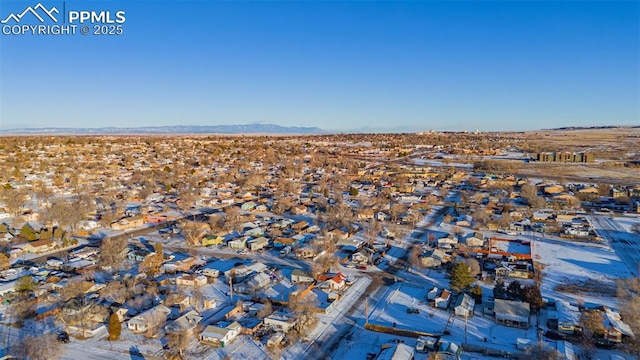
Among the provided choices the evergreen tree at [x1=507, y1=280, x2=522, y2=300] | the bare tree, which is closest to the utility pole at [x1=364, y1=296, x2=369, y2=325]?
the evergreen tree at [x1=507, y1=280, x2=522, y2=300]

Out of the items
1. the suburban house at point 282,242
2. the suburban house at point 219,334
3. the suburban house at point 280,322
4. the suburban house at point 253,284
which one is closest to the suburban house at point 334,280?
the suburban house at point 253,284

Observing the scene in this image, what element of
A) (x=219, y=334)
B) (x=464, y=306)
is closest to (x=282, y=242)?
(x=219, y=334)

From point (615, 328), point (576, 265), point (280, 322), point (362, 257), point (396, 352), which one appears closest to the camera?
point (396, 352)

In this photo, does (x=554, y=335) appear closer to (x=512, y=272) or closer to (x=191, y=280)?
(x=512, y=272)

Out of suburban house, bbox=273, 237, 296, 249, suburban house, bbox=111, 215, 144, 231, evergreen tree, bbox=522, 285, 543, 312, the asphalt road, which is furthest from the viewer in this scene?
suburban house, bbox=111, 215, 144, 231

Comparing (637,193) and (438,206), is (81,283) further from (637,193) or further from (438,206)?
(637,193)

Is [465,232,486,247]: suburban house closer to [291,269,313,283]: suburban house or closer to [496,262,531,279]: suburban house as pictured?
[496,262,531,279]: suburban house
